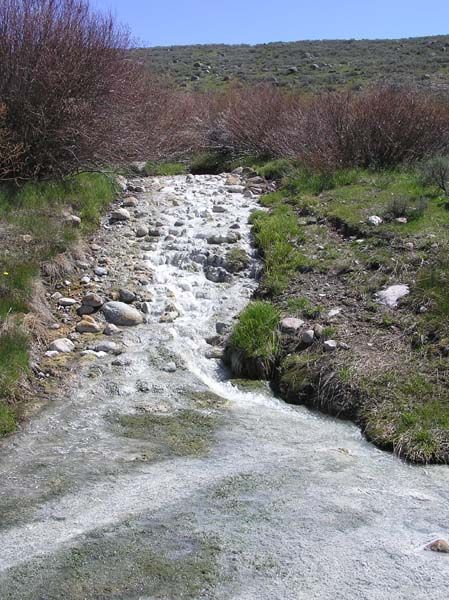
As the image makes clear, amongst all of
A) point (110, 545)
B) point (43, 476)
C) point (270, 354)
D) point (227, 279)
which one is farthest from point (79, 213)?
point (110, 545)

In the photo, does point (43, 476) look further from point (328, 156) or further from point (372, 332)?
point (328, 156)

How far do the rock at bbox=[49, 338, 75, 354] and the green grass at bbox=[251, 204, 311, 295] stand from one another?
2653mm

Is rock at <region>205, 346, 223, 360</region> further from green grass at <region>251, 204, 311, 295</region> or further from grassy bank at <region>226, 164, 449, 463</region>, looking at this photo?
green grass at <region>251, 204, 311, 295</region>

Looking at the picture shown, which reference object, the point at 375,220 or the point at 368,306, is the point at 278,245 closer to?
the point at 375,220

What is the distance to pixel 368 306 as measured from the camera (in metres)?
8.01

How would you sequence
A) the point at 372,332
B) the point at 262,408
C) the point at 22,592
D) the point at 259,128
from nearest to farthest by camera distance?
the point at 22,592
the point at 262,408
the point at 372,332
the point at 259,128

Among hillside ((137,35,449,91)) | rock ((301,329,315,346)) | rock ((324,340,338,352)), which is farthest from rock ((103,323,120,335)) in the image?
hillside ((137,35,449,91))

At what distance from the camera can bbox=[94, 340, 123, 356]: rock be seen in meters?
7.64

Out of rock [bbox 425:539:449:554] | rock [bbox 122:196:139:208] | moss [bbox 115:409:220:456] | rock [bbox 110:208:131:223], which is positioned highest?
rock [bbox 122:196:139:208]

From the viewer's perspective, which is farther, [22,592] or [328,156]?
[328,156]

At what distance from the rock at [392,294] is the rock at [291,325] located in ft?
3.31

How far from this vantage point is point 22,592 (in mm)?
4195

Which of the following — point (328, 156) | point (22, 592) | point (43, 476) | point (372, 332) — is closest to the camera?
point (22, 592)

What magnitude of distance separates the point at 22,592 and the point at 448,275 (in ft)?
18.7
